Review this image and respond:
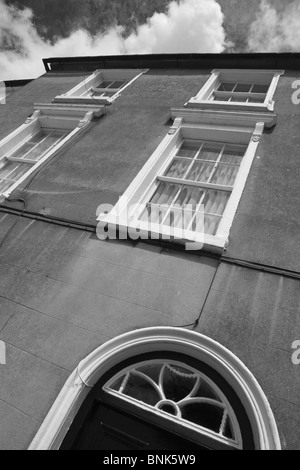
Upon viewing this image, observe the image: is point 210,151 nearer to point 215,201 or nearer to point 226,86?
point 215,201

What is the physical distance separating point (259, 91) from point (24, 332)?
364 inches

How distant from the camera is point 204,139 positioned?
7109 millimetres

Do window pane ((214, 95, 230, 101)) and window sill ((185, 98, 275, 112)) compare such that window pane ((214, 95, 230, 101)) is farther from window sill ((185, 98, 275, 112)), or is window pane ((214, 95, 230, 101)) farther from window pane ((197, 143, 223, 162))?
window pane ((197, 143, 223, 162))

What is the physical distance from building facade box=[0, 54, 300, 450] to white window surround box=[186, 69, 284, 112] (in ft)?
0.24

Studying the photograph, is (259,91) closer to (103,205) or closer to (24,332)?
(103,205)

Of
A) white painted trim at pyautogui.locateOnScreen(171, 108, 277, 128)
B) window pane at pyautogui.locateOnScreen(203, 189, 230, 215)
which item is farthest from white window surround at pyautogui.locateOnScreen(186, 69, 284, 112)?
window pane at pyautogui.locateOnScreen(203, 189, 230, 215)

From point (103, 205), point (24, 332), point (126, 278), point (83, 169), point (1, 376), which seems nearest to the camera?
point (1, 376)

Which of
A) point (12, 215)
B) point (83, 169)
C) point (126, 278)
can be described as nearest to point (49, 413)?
point (126, 278)

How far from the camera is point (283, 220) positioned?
15.6 feet

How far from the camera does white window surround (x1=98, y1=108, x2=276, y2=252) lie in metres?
4.86

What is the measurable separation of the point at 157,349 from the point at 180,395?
23.4 inches

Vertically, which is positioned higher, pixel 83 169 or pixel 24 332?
pixel 83 169
